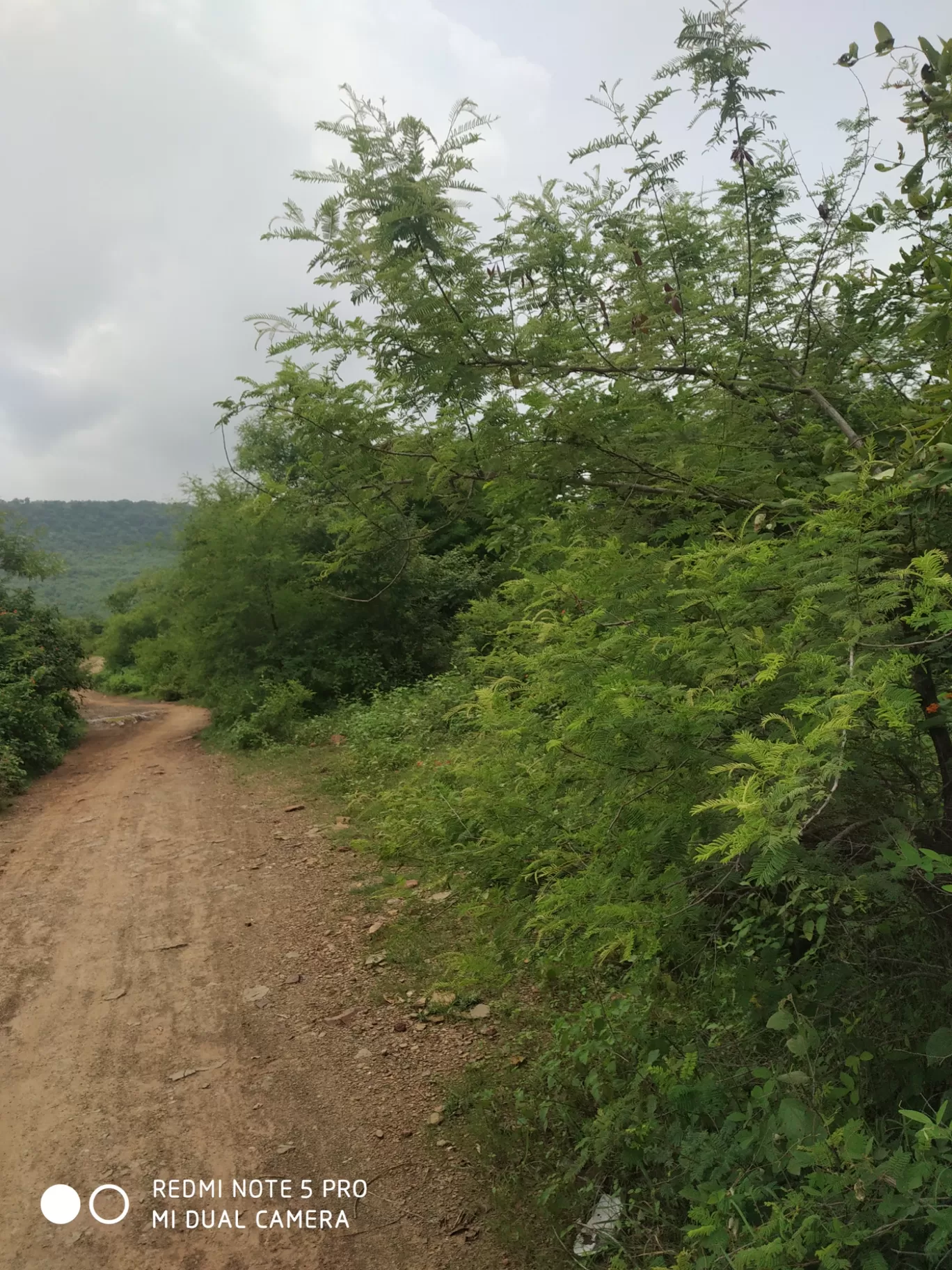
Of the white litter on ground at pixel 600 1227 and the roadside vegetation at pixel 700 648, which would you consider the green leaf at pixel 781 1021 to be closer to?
the roadside vegetation at pixel 700 648

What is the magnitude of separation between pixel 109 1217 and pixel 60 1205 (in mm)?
242

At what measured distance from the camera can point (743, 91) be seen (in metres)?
3.03

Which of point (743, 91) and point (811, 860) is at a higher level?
point (743, 91)

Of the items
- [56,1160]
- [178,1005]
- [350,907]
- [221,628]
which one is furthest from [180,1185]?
[221,628]

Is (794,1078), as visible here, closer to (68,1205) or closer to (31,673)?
(68,1205)

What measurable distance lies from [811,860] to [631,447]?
1.58m

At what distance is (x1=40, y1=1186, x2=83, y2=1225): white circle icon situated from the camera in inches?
126

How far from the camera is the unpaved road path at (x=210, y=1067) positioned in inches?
121

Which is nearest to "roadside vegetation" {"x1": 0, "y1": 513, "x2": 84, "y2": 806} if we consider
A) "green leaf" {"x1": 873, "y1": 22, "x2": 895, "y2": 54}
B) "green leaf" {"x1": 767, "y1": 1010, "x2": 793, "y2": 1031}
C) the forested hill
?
"green leaf" {"x1": 767, "y1": 1010, "x2": 793, "y2": 1031}

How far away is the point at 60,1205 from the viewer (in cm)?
327

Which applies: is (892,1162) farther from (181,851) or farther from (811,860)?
(181,851)

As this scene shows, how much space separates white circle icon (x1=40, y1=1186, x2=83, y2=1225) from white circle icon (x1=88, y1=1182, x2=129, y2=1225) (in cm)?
2

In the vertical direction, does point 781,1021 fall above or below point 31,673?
below

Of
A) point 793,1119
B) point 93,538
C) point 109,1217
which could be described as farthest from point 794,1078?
point 93,538
